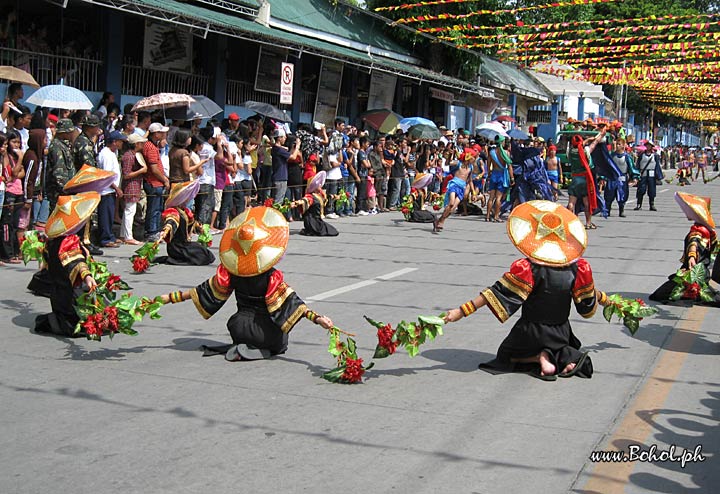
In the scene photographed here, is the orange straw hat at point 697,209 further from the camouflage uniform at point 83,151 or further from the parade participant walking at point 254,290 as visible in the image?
the camouflage uniform at point 83,151

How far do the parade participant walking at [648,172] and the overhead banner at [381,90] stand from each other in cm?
841

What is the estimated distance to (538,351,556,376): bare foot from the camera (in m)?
6.81

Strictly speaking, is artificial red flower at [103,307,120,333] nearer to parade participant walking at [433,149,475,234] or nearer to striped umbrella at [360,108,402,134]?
parade participant walking at [433,149,475,234]

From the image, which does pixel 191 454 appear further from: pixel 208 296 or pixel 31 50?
pixel 31 50

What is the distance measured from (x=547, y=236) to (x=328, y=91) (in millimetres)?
20673

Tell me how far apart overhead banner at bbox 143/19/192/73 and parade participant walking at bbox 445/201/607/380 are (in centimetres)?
1380

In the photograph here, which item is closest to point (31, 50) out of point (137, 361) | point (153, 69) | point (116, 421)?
point (153, 69)

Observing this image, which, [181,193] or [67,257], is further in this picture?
[181,193]

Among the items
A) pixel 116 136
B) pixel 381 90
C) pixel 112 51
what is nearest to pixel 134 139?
pixel 116 136

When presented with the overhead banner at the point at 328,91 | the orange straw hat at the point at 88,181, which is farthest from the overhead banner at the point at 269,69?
the orange straw hat at the point at 88,181

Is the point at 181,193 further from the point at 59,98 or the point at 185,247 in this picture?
the point at 59,98

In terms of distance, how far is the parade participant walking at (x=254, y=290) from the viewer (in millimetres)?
6953

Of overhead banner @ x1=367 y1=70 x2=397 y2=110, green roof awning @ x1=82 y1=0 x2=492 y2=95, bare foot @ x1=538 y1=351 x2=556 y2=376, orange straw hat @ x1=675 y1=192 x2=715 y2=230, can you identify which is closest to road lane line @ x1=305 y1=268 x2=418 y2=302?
bare foot @ x1=538 y1=351 x2=556 y2=376

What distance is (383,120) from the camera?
83.4ft
